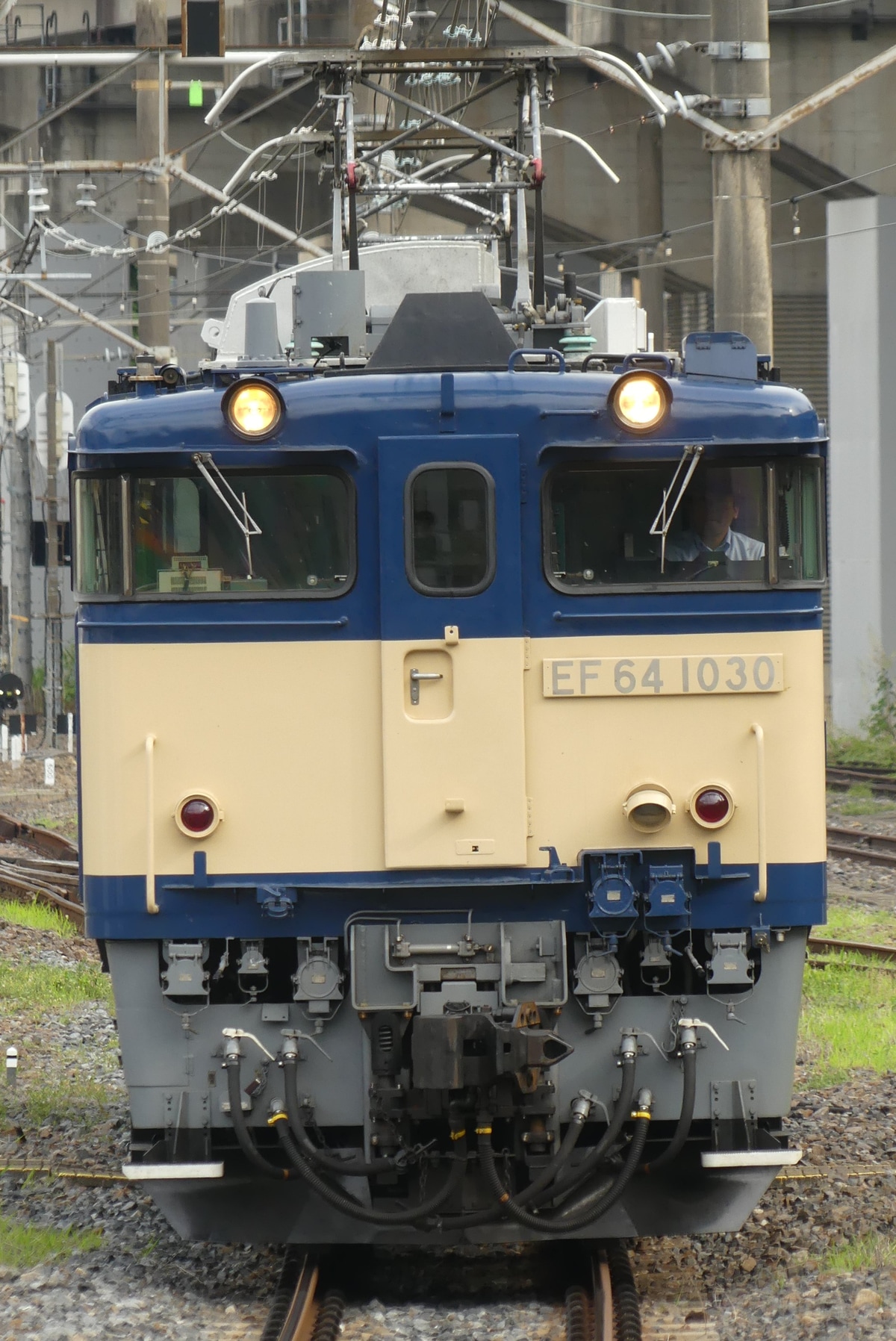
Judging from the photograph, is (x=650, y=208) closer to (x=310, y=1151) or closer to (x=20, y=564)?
(x=20, y=564)

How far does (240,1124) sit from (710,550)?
2450mm

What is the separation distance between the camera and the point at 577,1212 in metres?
6.15

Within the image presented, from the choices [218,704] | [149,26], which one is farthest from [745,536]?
[149,26]

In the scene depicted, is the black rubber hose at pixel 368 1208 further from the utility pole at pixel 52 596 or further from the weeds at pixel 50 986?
the utility pole at pixel 52 596

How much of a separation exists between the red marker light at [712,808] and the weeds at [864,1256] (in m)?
1.60

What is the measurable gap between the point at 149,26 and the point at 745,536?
17.6 meters

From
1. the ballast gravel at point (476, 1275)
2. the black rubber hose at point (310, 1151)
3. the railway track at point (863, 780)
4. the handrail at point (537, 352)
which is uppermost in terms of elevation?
the handrail at point (537, 352)

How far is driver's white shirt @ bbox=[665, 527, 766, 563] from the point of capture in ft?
20.4

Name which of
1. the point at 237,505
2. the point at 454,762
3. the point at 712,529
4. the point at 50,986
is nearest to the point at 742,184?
the point at 50,986

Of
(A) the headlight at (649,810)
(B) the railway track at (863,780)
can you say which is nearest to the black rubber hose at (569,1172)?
(A) the headlight at (649,810)

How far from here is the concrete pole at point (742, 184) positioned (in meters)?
13.8

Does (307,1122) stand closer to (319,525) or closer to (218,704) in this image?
(218,704)

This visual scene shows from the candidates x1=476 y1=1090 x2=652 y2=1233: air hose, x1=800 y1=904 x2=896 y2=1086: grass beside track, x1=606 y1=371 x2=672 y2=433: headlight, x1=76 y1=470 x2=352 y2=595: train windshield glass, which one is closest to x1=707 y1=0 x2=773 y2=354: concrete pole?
x1=800 y1=904 x2=896 y2=1086: grass beside track

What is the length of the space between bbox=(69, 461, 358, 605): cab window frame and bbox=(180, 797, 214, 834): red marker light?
0.66 metres
